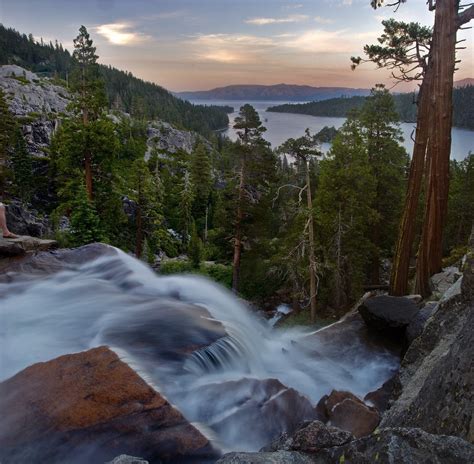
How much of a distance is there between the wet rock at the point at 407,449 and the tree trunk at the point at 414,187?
10.8 metres

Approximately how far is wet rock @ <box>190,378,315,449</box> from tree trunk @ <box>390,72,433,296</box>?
25.8 feet

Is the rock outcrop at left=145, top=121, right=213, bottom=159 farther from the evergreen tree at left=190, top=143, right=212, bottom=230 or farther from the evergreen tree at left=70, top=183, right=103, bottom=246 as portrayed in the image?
the evergreen tree at left=70, top=183, right=103, bottom=246

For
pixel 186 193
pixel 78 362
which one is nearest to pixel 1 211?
pixel 78 362

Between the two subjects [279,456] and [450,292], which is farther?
[450,292]

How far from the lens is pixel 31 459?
432 centimetres

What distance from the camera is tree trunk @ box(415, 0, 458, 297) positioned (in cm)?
995

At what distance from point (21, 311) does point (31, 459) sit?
4.45 metres

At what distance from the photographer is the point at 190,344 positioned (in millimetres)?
6477

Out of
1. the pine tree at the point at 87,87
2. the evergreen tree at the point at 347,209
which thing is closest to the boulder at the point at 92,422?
the evergreen tree at the point at 347,209

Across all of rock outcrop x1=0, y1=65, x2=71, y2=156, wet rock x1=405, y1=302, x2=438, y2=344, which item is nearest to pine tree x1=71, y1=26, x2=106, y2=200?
wet rock x1=405, y1=302, x2=438, y2=344

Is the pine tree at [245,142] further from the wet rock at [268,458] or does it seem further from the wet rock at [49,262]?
the wet rock at [268,458]

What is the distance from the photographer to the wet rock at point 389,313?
9078 mm

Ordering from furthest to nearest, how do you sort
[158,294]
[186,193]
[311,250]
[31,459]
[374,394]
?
[186,193]
[311,250]
[158,294]
[374,394]
[31,459]

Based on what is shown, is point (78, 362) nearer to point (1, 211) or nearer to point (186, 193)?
point (1, 211)
